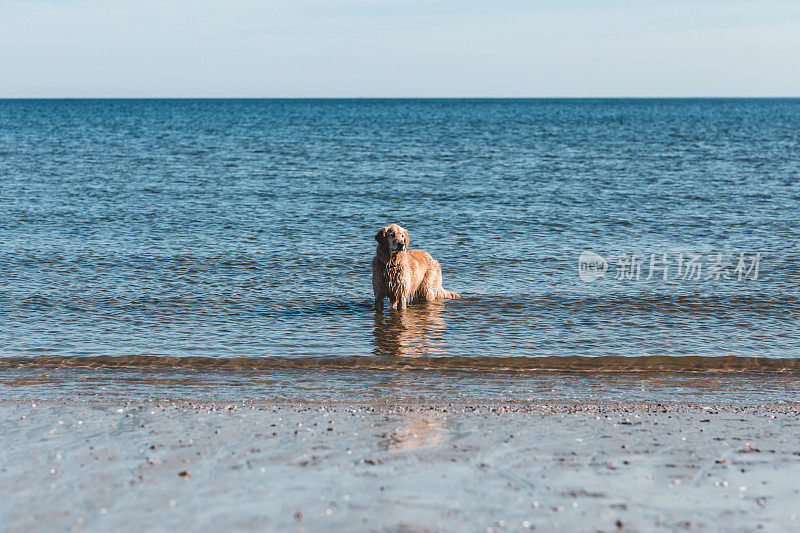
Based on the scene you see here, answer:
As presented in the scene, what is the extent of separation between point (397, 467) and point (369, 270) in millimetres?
12217

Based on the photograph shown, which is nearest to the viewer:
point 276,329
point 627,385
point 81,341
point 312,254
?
point 627,385

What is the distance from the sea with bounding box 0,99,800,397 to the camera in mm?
11828

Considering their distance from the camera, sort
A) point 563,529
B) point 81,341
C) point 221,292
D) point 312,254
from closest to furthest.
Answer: point 563,529
point 81,341
point 221,292
point 312,254

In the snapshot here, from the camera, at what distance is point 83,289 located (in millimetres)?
16250

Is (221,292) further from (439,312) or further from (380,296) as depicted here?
(439,312)

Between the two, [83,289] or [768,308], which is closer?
[768,308]

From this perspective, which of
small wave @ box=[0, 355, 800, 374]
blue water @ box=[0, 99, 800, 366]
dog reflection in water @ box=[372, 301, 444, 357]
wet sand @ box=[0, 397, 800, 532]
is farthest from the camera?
blue water @ box=[0, 99, 800, 366]

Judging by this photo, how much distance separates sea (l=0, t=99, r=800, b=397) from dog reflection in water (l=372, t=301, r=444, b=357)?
0.06m

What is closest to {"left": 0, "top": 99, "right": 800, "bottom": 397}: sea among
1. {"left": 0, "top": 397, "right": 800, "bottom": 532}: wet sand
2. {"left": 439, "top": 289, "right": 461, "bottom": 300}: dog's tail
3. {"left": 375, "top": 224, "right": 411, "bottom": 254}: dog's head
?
{"left": 439, "top": 289, "right": 461, "bottom": 300}: dog's tail

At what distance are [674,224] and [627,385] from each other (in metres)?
16.2

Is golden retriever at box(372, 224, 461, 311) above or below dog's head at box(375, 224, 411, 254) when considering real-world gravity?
below

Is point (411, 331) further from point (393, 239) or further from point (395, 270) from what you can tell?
point (393, 239)

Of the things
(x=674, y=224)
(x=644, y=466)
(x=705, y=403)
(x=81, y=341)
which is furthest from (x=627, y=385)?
(x=674, y=224)

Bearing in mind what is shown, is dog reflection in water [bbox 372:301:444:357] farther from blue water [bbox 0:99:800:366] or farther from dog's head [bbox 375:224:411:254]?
dog's head [bbox 375:224:411:254]
